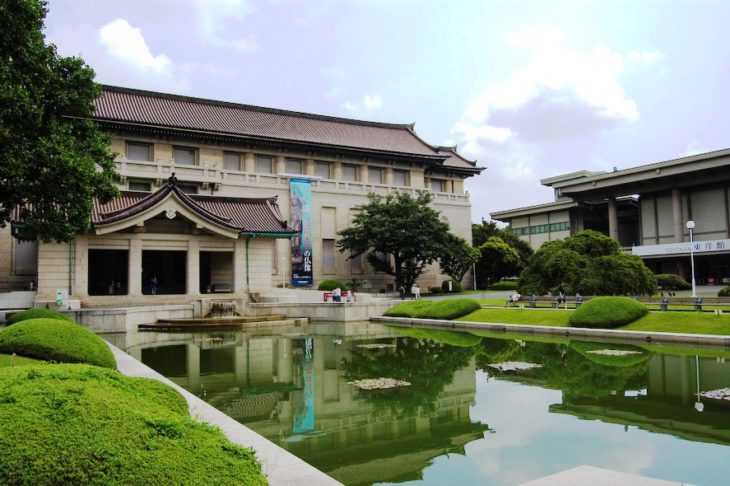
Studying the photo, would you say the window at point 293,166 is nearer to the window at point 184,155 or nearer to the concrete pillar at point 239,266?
the window at point 184,155

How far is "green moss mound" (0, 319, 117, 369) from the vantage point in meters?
9.63

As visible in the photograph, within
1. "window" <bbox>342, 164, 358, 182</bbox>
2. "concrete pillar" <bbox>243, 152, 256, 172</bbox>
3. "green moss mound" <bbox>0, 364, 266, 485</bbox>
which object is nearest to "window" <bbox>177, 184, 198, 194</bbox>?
"concrete pillar" <bbox>243, 152, 256, 172</bbox>

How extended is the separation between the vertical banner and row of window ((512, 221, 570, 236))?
37948 mm

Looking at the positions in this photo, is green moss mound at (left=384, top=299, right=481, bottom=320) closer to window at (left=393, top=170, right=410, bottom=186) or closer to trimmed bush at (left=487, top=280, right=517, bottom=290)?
window at (left=393, top=170, right=410, bottom=186)

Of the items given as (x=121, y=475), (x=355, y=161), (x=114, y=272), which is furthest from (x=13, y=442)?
(x=355, y=161)

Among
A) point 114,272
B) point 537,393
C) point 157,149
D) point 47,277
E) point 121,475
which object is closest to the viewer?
point 121,475

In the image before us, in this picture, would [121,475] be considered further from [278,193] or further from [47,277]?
[278,193]

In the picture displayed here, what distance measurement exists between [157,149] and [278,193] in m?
9.30

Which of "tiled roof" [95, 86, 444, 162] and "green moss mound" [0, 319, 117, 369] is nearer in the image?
"green moss mound" [0, 319, 117, 369]

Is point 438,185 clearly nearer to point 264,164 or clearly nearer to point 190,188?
point 264,164

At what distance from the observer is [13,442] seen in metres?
3.39

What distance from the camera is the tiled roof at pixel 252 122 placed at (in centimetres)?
4156

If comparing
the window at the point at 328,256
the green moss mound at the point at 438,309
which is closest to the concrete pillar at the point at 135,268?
the green moss mound at the point at 438,309

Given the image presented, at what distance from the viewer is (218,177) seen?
4066cm
